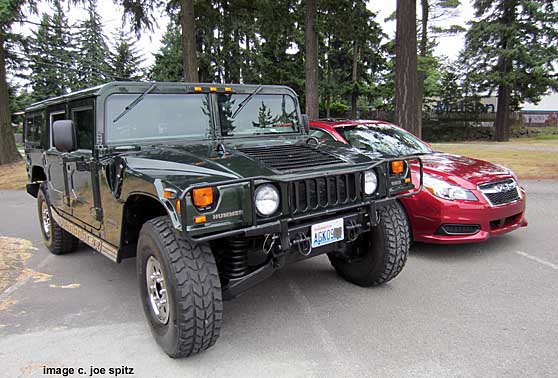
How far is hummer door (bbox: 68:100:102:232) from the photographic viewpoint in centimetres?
380

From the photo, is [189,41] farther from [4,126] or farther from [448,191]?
[448,191]

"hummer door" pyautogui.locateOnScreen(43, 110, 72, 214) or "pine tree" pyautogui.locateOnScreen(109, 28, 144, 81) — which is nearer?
"hummer door" pyautogui.locateOnScreen(43, 110, 72, 214)

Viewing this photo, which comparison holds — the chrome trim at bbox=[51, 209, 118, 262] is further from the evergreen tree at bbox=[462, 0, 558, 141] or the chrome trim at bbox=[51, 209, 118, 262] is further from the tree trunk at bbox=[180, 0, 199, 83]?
the evergreen tree at bbox=[462, 0, 558, 141]

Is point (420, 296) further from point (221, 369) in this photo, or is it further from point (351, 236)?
point (221, 369)

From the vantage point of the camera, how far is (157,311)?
3.15 meters

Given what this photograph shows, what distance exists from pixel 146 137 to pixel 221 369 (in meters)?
2.07

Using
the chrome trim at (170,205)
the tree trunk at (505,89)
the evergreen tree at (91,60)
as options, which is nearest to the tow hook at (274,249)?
the chrome trim at (170,205)

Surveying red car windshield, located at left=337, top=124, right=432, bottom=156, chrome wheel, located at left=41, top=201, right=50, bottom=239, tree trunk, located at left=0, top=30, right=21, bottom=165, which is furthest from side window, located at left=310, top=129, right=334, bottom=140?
tree trunk, located at left=0, top=30, right=21, bottom=165

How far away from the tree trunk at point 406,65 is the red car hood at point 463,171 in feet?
15.4

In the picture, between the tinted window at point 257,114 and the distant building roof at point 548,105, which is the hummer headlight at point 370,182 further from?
the distant building roof at point 548,105

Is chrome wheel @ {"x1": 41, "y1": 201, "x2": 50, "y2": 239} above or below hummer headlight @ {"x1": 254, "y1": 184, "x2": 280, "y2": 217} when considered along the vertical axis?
below

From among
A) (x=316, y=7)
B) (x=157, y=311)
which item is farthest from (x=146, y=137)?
(x=316, y=7)

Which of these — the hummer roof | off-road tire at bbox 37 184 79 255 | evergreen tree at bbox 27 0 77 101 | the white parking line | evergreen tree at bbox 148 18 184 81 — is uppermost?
evergreen tree at bbox 27 0 77 101

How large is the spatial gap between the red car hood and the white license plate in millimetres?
2196
